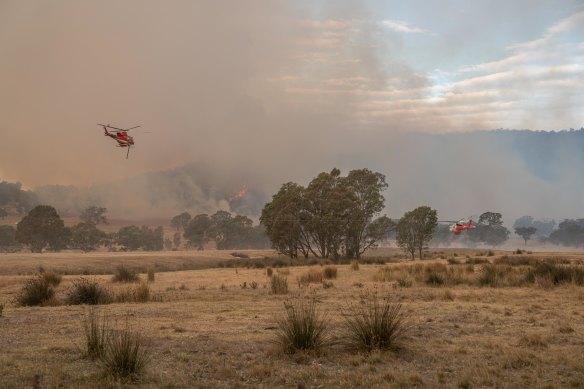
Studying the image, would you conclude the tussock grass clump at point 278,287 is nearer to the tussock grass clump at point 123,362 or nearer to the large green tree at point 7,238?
the tussock grass clump at point 123,362

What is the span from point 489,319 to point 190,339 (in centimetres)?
791

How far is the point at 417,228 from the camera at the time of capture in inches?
3086

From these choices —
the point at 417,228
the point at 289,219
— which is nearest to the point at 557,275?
the point at 289,219

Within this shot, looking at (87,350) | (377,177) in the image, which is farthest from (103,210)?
(87,350)

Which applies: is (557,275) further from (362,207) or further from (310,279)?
(362,207)

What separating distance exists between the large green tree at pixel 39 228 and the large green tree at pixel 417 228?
6901 cm

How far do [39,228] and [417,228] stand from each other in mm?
73337

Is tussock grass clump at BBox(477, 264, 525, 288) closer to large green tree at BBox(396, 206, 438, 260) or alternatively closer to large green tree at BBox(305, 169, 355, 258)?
large green tree at BBox(305, 169, 355, 258)

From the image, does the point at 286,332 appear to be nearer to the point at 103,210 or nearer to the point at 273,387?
the point at 273,387

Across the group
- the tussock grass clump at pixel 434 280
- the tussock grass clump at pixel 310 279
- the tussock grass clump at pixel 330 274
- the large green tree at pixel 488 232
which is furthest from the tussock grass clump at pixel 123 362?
the large green tree at pixel 488 232

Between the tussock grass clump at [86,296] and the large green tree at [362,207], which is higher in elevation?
the large green tree at [362,207]

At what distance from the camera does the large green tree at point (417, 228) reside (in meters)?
75.9

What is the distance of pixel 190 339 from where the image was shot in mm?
11102

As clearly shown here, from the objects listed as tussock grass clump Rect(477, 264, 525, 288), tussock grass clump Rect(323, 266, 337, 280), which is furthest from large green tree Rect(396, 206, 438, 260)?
tussock grass clump Rect(477, 264, 525, 288)
